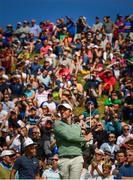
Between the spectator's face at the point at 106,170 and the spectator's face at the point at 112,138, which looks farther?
the spectator's face at the point at 112,138

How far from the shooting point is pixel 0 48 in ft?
78.0

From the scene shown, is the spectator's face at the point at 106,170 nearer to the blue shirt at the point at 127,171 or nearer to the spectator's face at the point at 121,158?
the spectator's face at the point at 121,158

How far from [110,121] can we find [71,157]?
23.7 ft

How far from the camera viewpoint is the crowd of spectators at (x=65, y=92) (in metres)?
11.4

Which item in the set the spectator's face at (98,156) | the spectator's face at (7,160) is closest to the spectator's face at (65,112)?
the spectator's face at (98,156)

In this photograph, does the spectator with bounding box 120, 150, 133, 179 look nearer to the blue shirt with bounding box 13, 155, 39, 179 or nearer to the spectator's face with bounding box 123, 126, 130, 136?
the blue shirt with bounding box 13, 155, 39, 179

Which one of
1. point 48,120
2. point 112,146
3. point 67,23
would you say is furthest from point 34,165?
point 67,23

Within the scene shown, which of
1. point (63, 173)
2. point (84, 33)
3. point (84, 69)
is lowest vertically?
point (63, 173)

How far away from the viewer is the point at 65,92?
18.2 metres

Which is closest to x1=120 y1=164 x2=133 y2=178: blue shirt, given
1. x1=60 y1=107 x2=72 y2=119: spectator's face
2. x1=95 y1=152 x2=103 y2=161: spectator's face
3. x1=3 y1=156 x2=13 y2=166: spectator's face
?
x1=60 y1=107 x2=72 y2=119: spectator's face

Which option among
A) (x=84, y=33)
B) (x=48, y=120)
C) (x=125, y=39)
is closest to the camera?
(x=48, y=120)

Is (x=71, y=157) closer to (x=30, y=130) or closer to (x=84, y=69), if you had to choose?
(x=30, y=130)

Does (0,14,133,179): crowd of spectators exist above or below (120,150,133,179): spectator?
above

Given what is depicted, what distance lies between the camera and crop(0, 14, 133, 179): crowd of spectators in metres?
11.4
